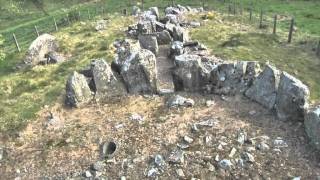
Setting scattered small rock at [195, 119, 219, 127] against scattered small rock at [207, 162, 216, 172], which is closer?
scattered small rock at [207, 162, 216, 172]

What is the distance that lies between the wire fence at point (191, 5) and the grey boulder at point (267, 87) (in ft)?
40.6

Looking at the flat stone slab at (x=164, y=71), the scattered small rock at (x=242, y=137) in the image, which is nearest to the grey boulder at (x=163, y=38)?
the flat stone slab at (x=164, y=71)

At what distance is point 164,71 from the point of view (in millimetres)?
35719

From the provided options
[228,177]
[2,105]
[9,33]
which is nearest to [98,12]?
[9,33]

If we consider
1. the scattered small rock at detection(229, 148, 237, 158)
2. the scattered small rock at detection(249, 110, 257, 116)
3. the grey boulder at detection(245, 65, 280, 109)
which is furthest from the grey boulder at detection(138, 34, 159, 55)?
the scattered small rock at detection(229, 148, 237, 158)

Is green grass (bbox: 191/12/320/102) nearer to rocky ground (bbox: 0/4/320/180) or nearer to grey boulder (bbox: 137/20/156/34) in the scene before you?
grey boulder (bbox: 137/20/156/34)

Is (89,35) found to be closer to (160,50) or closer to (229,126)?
(160,50)

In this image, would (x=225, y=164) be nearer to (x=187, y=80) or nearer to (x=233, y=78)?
(x=233, y=78)

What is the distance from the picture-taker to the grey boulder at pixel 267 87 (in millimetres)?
27875

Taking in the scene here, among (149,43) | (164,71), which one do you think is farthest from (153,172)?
(149,43)

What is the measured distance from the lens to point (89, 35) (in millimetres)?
47938

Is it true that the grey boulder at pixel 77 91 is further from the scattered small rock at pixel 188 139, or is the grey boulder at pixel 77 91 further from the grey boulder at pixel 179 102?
the scattered small rock at pixel 188 139

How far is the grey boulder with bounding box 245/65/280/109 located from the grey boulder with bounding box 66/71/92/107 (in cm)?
1092

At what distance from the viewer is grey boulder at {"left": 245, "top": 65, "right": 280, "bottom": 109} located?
27.9 meters
